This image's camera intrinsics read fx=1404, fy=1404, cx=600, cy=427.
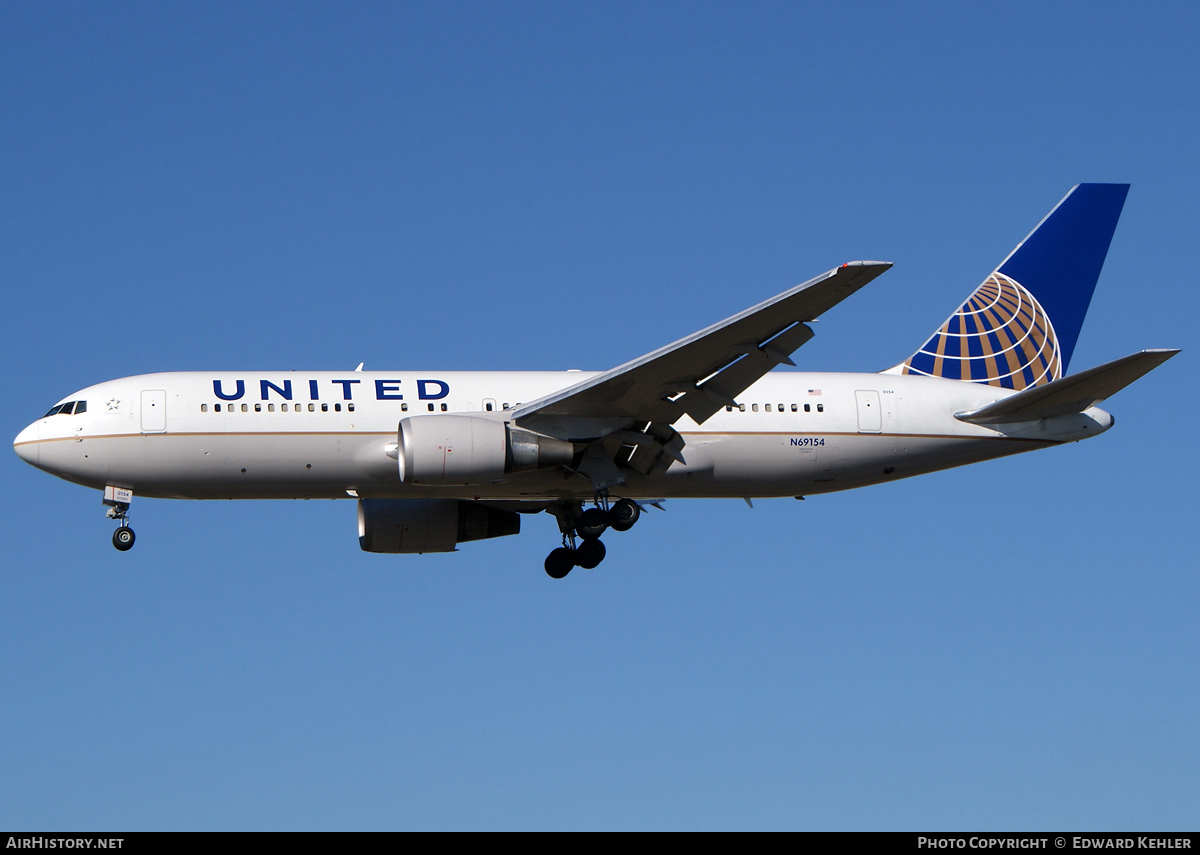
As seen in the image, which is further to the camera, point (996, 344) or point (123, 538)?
point (996, 344)

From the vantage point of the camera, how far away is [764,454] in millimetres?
30078

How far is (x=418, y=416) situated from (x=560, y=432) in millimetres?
2858

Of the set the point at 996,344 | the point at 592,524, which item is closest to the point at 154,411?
the point at 592,524

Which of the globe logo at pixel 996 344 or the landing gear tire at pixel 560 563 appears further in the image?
the globe logo at pixel 996 344

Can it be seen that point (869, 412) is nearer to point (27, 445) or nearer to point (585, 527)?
point (585, 527)

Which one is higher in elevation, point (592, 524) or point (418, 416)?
point (418, 416)

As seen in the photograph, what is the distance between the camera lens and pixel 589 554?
31422 millimetres

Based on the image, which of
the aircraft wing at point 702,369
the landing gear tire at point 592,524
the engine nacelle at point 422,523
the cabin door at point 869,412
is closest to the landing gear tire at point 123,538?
the engine nacelle at point 422,523

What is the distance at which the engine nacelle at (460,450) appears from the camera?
26906 millimetres

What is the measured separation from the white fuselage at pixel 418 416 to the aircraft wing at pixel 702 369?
1660 millimetres

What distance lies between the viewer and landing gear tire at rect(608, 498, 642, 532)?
3022 centimetres

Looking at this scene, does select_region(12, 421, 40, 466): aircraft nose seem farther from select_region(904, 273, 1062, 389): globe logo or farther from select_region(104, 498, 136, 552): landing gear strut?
select_region(904, 273, 1062, 389): globe logo

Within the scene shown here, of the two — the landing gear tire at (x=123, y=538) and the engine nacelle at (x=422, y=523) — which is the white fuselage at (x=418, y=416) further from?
the engine nacelle at (x=422, y=523)
